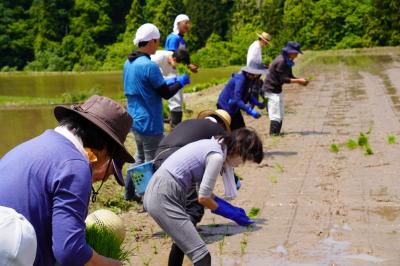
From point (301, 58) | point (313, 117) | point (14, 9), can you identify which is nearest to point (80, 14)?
point (14, 9)

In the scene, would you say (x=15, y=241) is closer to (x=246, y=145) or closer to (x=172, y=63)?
(x=246, y=145)

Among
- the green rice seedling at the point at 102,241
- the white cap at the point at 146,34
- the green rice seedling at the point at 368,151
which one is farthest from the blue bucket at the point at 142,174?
the green rice seedling at the point at 368,151

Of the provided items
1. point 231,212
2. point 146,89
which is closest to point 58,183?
point 231,212

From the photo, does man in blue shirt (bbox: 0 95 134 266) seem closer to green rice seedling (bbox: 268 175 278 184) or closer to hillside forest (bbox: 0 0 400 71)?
green rice seedling (bbox: 268 175 278 184)

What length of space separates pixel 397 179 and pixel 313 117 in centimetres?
582

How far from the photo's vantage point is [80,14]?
7544cm

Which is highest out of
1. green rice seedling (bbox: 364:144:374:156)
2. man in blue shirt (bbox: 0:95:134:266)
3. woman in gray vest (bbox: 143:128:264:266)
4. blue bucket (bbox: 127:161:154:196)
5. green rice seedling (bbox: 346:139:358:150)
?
man in blue shirt (bbox: 0:95:134:266)

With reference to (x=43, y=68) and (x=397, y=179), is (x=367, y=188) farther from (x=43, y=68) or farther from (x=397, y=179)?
(x=43, y=68)

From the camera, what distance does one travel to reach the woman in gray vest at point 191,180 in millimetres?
4559

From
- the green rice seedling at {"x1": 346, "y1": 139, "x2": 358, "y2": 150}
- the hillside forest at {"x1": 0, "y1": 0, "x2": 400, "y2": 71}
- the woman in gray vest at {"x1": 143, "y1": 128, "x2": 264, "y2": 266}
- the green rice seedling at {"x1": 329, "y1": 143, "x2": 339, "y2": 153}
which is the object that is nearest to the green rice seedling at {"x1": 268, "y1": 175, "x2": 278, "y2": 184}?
the green rice seedling at {"x1": 329, "y1": 143, "x2": 339, "y2": 153}

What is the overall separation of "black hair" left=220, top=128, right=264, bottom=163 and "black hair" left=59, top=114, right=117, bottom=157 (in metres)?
2.04

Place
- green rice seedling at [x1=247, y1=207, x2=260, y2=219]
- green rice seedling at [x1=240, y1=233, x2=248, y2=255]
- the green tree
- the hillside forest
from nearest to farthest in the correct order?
green rice seedling at [x1=240, y1=233, x2=248, y2=255], green rice seedling at [x1=247, y1=207, x2=260, y2=219], the hillside forest, the green tree

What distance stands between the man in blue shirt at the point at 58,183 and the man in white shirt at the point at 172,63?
4923 mm

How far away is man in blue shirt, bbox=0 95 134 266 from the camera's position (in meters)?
2.60
